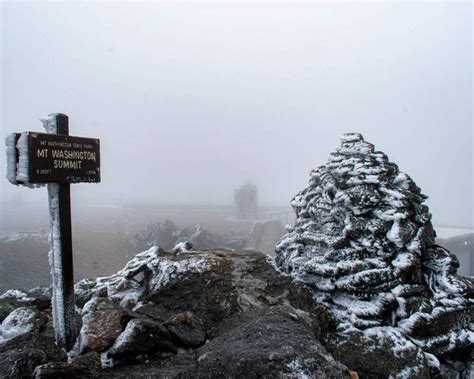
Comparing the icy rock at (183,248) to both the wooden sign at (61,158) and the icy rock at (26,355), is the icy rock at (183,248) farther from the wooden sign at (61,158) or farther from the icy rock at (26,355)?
the icy rock at (26,355)

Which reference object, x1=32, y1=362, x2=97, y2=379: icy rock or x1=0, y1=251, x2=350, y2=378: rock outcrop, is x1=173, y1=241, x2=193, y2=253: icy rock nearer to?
x1=0, y1=251, x2=350, y2=378: rock outcrop

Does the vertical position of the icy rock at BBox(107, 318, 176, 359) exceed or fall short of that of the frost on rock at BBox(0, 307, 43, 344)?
it exceeds it

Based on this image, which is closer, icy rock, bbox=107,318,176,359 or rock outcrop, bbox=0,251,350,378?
rock outcrop, bbox=0,251,350,378

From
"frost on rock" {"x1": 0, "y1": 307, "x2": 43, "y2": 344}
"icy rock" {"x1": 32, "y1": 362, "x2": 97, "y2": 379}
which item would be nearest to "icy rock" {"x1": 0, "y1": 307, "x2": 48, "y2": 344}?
"frost on rock" {"x1": 0, "y1": 307, "x2": 43, "y2": 344}

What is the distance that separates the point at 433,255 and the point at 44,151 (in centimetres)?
850

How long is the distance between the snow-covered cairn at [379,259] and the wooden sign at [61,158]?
17.5 feet

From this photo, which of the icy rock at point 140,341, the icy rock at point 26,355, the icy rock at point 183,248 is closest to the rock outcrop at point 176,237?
the icy rock at point 183,248

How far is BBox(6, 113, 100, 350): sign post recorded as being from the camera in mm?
5082

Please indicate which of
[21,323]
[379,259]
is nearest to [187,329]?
[21,323]

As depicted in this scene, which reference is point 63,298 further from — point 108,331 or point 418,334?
point 418,334

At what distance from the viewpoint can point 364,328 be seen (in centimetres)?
588

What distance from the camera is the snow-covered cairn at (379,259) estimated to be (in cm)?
589

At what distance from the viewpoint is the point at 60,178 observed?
5406 mm

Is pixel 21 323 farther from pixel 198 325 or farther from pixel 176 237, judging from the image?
pixel 176 237
